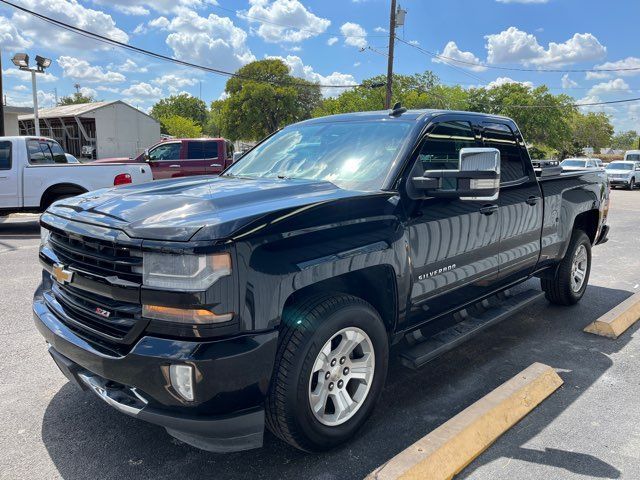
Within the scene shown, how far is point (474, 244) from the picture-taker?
3.68 m

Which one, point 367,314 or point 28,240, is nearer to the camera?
point 367,314

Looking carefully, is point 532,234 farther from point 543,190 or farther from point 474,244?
point 474,244

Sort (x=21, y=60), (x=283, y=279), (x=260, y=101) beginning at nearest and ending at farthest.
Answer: (x=283, y=279) → (x=21, y=60) → (x=260, y=101)

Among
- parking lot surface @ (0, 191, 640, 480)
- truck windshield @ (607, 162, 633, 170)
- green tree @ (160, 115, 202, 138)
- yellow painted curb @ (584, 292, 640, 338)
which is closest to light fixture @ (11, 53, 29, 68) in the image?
parking lot surface @ (0, 191, 640, 480)

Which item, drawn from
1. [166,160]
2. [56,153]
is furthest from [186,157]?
[56,153]

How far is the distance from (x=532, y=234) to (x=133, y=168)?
26.9ft

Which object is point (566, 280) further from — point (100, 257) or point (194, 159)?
point (194, 159)

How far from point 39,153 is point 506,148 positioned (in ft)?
31.4

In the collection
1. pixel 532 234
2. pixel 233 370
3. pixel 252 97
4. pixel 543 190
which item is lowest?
pixel 233 370

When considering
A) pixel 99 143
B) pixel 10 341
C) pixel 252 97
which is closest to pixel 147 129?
pixel 99 143

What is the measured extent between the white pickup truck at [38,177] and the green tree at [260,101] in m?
48.2

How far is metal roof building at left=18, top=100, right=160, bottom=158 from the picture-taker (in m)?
41.3

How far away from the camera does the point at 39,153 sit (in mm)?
10453

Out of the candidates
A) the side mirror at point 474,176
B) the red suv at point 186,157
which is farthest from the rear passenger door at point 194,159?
the side mirror at point 474,176
